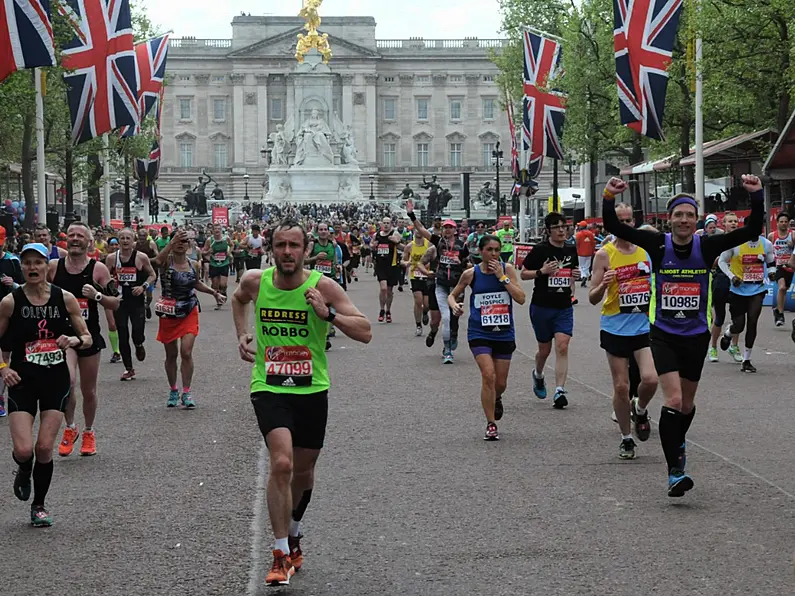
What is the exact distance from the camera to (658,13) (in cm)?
2866

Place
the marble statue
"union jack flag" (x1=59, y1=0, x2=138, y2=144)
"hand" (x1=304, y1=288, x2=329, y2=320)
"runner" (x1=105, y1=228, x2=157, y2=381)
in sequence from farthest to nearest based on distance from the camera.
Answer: the marble statue, "union jack flag" (x1=59, y1=0, x2=138, y2=144), "runner" (x1=105, y1=228, x2=157, y2=381), "hand" (x1=304, y1=288, x2=329, y2=320)

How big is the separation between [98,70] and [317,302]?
2366 centimetres

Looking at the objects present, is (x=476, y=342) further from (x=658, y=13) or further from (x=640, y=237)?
(x=658, y=13)

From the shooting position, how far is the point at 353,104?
5413 inches

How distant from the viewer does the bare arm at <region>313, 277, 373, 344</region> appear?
7426 millimetres

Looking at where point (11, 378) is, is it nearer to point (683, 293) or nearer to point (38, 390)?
point (38, 390)

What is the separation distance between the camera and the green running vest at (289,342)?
24.4 ft

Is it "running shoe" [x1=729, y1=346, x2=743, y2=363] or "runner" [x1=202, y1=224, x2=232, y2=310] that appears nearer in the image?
"running shoe" [x1=729, y1=346, x2=743, y2=363]

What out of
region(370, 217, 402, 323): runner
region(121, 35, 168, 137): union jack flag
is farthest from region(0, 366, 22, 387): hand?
region(121, 35, 168, 137): union jack flag

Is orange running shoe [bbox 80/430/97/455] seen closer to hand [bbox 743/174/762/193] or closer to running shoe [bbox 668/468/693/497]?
running shoe [bbox 668/468/693/497]

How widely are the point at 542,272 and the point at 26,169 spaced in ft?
117

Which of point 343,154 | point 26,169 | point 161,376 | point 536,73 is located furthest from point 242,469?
point 343,154

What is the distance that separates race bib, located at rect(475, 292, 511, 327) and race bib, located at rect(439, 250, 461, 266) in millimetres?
6478

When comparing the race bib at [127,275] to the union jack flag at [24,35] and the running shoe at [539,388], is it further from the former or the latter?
the union jack flag at [24,35]
